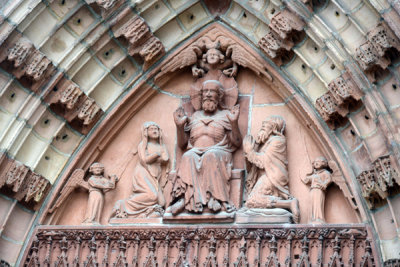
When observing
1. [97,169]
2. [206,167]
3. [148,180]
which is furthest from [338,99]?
[97,169]

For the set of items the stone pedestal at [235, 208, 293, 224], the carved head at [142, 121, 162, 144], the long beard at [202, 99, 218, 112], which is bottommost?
the stone pedestal at [235, 208, 293, 224]

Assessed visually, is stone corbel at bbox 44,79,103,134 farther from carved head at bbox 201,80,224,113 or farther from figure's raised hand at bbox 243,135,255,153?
figure's raised hand at bbox 243,135,255,153

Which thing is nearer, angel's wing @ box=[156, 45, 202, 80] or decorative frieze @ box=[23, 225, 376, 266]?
decorative frieze @ box=[23, 225, 376, 266]

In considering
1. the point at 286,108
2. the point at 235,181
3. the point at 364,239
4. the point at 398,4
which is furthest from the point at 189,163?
the point at 398,4

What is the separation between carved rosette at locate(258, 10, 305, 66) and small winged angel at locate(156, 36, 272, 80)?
0.27m

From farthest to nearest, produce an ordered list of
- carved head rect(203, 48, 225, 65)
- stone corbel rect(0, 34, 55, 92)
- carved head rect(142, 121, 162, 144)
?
carved head rect(203, 48, 225, 65)
carved head rect(142, 121, 162, 144)
stone corbel rect(0, 34, 55, 92)

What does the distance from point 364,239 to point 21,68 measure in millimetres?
4074

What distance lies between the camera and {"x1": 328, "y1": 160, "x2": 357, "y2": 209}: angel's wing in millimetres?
10031

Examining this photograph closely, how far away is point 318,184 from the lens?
1021 centimetres

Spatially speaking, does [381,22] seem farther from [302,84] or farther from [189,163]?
[189,163]

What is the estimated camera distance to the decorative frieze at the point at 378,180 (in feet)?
31.1

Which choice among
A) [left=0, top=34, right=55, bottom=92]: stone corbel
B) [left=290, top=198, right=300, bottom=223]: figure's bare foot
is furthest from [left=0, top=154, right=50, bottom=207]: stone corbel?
[left=290, top=198, right=300, bottom=223]: figure's bare foot

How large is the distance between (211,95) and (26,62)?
6.70 feet

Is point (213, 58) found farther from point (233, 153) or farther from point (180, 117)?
point (233, 153)
